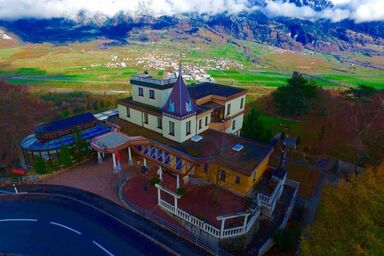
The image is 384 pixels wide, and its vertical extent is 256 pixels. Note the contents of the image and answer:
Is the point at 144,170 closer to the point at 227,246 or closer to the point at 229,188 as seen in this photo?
the point at 229,188

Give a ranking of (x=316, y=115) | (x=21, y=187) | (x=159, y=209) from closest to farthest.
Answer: (x=159, y=209)
(x=21, y=187)
(x=316, y=115)

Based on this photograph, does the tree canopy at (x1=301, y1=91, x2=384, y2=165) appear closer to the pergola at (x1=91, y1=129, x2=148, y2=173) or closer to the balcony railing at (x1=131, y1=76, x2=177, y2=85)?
the balcony railing at (x1=131, y1=76, x2=177, y2=85)

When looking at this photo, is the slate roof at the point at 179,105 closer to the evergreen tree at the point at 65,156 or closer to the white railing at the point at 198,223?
the white railing at the point at 198,223

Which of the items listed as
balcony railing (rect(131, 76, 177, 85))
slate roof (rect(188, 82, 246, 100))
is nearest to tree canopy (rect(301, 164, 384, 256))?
balcony railing (rect(131, 76, 177, 85))

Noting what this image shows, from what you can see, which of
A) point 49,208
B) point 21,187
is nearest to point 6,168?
point 21,187

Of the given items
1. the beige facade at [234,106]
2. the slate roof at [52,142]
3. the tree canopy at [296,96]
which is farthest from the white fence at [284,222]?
the tree canopy at [296,96]

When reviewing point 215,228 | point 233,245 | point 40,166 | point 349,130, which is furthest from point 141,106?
point 349,130

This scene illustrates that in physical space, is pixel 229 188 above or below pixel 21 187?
above
